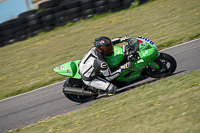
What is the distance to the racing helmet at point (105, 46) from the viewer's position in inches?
232

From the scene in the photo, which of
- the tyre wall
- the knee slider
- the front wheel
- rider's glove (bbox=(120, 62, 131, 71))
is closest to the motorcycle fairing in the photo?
the knee slider

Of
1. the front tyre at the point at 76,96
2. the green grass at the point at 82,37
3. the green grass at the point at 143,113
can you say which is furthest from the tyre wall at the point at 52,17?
the green grass at the point at 143,113

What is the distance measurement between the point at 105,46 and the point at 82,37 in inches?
332

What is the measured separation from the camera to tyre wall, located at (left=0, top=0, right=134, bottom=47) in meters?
15.5

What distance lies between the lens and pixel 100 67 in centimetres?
607

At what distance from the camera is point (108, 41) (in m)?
5.91

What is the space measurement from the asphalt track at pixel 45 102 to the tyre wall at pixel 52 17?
26.3 feet

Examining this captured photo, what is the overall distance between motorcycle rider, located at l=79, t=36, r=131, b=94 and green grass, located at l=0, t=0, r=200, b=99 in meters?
3.06

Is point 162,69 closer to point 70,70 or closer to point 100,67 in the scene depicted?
point 100,67

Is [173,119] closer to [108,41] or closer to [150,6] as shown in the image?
[108,41]

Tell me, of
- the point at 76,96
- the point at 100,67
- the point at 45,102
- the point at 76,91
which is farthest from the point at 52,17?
the point at 100,67

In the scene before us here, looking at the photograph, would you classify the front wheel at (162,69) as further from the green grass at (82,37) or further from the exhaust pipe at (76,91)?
the green grass at (82,37)

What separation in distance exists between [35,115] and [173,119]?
13.9 feet

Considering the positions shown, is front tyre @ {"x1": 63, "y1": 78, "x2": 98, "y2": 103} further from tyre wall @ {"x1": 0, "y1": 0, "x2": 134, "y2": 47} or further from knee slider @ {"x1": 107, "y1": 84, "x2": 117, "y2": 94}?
tyre wall @ {"x1": 0, "y1": 0, "x2": 134, "y2": 47}
